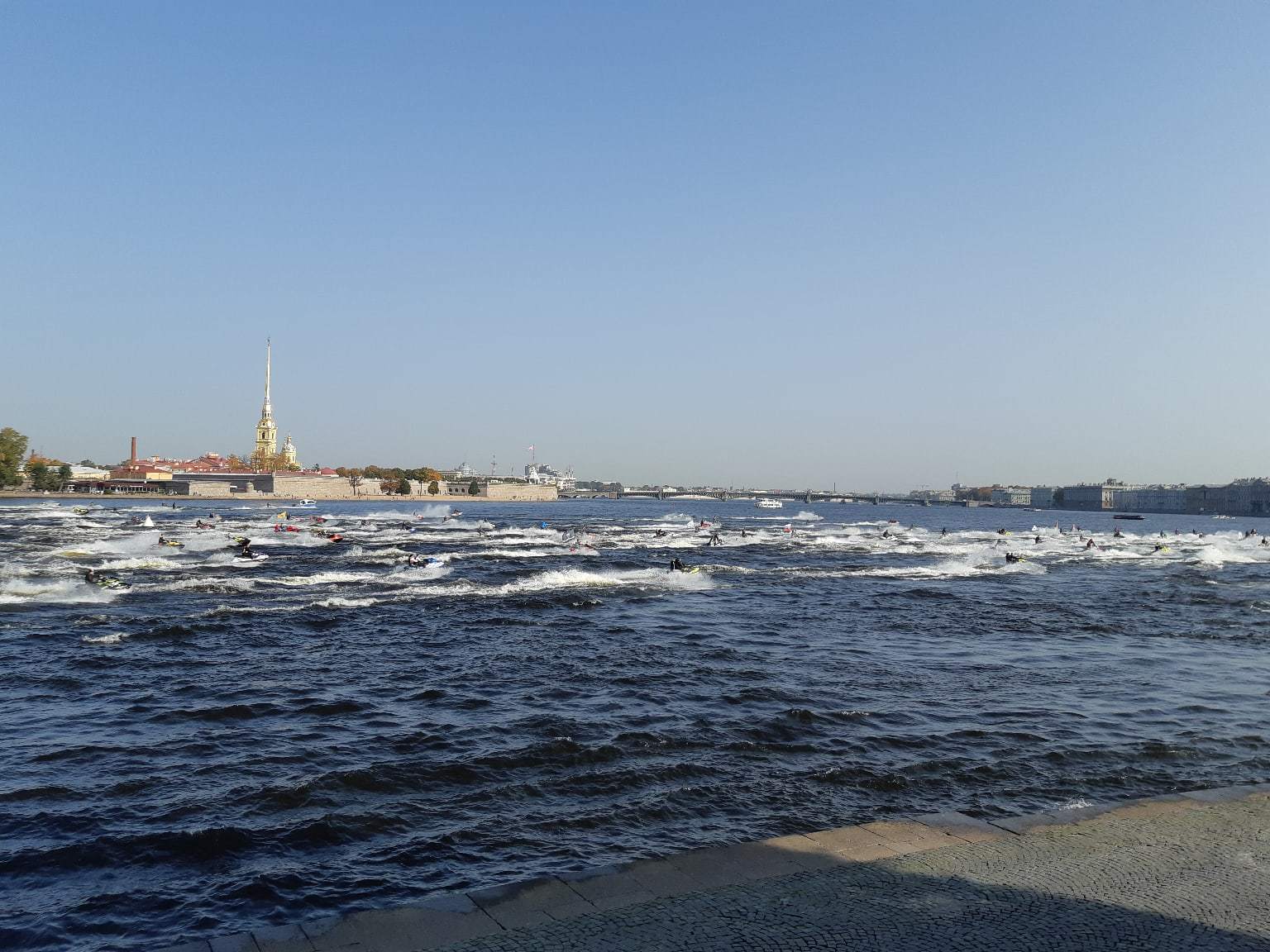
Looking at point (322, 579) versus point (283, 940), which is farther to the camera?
point (322, 579)

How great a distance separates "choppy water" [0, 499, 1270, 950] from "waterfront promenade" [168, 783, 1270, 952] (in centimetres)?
196

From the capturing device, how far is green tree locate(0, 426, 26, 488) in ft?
487

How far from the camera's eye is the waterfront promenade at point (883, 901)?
6812mm

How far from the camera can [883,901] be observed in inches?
294

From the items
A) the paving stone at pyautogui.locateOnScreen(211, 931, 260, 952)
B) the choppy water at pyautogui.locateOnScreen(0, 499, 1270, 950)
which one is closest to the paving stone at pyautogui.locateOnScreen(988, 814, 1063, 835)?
the choppy water at pyautogui.locateOnScreen(0, 499, 1270, 950)

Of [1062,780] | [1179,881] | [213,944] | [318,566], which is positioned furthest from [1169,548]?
[213,944]

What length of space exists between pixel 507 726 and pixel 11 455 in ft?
556

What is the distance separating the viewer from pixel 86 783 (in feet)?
42.0

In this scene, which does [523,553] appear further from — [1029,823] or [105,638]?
→ [1029,823]

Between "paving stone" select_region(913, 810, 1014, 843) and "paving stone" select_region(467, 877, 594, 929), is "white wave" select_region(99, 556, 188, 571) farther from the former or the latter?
"paving stone" select_region(913, 810, 1014, 843)

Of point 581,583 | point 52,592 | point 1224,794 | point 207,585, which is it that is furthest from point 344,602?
point 1224,794

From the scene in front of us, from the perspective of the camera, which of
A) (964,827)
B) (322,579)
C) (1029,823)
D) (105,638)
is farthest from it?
(322,579)

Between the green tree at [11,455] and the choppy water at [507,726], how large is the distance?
133221mm

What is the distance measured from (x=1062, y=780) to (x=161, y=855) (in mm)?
11937
